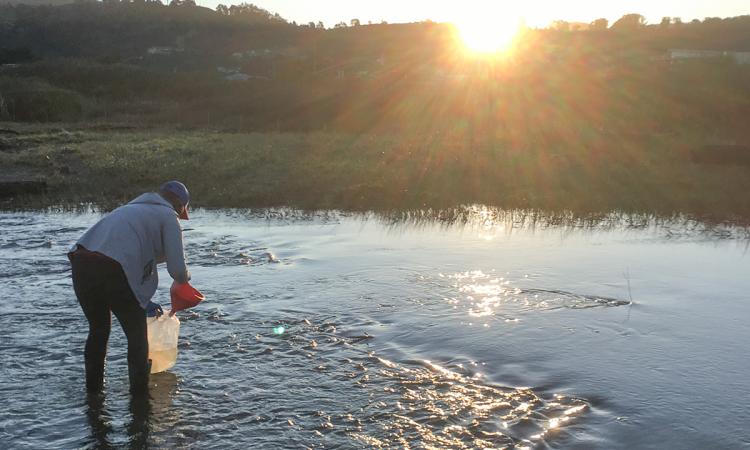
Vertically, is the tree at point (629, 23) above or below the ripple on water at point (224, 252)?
above

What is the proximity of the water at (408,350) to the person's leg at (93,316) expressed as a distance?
20 centimetres

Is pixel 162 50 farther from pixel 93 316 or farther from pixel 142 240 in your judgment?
pixel 142 240

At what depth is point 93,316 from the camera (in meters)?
5.34

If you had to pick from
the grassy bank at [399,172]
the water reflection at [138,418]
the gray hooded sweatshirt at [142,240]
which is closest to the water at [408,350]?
the water reflection at [138,418]

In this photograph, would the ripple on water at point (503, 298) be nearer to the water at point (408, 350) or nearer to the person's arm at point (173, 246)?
the water at point (408, 350)

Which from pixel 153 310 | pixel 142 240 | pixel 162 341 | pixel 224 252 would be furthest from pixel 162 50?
pixel 142 240

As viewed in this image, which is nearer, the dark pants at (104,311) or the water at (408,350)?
the dark pants at (104,311)

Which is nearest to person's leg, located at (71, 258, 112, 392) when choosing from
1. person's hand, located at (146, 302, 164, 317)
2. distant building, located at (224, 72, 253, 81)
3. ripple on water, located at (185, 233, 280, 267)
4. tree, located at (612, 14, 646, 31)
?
person's hand, located at (146, 302, 164, 317)

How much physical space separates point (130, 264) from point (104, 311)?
1.53 ft

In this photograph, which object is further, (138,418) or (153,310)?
(153,310)

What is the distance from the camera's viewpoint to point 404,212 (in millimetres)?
14734

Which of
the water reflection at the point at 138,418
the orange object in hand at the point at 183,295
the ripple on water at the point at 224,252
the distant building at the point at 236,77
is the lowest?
the ripple on water at the point at 224,252

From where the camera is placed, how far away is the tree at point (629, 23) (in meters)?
76.9

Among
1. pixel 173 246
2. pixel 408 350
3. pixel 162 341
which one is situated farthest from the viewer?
pixel 408 350
